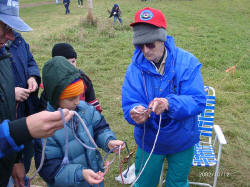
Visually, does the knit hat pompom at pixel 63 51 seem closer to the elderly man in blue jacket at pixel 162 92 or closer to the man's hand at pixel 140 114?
the elderly man in blue jacket at pixel 162 92

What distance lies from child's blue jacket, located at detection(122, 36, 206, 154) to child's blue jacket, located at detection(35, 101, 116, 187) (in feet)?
1.18

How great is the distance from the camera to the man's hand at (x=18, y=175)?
6.79ft

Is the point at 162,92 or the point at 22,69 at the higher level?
the point at 22,69

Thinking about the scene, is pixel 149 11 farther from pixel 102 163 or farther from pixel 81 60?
pixel 81 60

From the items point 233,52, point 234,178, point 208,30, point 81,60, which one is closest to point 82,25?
point 81,60

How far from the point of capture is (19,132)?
4.32 feet

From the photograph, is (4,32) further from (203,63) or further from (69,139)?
(203,63)

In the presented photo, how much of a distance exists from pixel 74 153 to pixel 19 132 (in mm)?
776

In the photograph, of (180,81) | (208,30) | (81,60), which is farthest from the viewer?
(208,30)

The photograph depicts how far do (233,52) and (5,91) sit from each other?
340 inches

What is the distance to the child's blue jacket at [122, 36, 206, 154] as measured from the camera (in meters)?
2.24

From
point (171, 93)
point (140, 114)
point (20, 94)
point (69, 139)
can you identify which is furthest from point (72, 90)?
point (171, 93)

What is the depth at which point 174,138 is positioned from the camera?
236cm

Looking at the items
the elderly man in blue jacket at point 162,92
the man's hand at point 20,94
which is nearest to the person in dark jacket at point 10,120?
the man's hand at point 20,94
